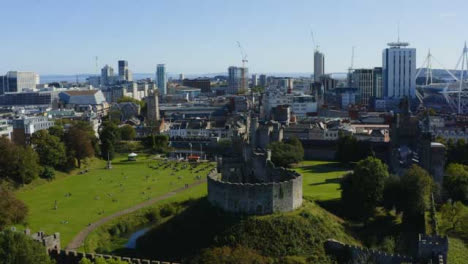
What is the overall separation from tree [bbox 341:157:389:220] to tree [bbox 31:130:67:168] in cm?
4205

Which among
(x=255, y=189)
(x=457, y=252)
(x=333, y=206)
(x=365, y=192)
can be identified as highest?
A: (x=255, y=189)

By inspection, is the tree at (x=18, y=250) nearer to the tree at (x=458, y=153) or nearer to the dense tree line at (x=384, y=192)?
the dense tree line at (x=384, y=192)

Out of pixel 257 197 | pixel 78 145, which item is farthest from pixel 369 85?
pixel 257 197

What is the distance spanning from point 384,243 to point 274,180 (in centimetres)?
1227

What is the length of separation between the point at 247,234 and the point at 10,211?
813 inches

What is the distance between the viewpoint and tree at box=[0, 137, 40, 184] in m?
63.7

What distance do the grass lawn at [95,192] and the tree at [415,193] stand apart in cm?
2290

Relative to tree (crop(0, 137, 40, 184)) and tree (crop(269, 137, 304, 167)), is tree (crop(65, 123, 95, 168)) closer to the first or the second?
tree (crop(0, 137, 40, 184))

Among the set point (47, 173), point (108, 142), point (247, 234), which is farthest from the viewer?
point (108, 142)

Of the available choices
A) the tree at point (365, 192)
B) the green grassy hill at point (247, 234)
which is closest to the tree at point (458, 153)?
the tree at point (365, 192)

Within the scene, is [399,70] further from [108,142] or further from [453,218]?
[453,218]

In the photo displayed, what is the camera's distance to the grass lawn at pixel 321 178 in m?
56.8

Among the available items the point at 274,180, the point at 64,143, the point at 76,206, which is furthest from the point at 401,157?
the point at 64,143

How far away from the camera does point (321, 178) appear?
68.3 metres
